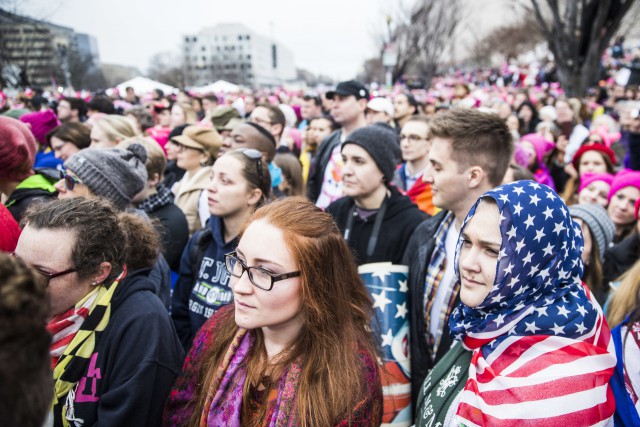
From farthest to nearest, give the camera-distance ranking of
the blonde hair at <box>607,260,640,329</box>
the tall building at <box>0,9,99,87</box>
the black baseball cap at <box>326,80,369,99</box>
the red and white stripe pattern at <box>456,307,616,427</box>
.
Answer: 1. the tall building at <box>0,9,99,87</box>
2. the black baseball cap at <box>326,80,369,99</box>
3. the blonde hair at <box>607,260,640,329</box>
4. the red and white stripe pattern at <box>456,307,616,427</box>

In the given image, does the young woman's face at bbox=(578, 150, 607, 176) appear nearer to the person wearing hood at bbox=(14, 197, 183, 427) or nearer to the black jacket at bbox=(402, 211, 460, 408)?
the black jacket at bbox=(402, 211, 460, 408)

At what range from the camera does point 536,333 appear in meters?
1.66

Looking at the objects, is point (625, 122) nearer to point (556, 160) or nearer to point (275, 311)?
point (556, 160)

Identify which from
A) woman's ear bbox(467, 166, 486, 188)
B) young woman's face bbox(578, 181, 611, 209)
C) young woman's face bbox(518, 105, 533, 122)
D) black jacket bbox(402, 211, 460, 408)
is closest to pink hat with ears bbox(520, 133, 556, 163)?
young woman's face bbox(578, 181, 611, 209)

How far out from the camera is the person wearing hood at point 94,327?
1832 millimetres

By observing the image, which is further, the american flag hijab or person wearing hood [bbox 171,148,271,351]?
person wearing hood [bbox 171,148,271,351]

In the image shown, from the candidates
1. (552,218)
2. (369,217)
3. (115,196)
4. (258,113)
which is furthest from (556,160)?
(115,196)

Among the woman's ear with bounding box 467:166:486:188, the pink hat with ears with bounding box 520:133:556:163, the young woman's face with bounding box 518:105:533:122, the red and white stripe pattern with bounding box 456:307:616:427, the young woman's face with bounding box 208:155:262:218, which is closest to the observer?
the red and white stripe pattern with bounding box 456:307:616:427

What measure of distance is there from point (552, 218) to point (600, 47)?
16885 millimetres

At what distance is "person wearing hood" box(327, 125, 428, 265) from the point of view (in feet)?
10.4

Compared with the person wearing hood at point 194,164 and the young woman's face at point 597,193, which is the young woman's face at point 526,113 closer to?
the young woman's face at point 597,193

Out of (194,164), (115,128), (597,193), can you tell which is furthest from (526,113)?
(115,128)

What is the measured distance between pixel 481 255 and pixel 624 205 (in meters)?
2.92

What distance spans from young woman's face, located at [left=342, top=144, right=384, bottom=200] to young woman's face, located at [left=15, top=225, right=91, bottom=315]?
6.35ft
